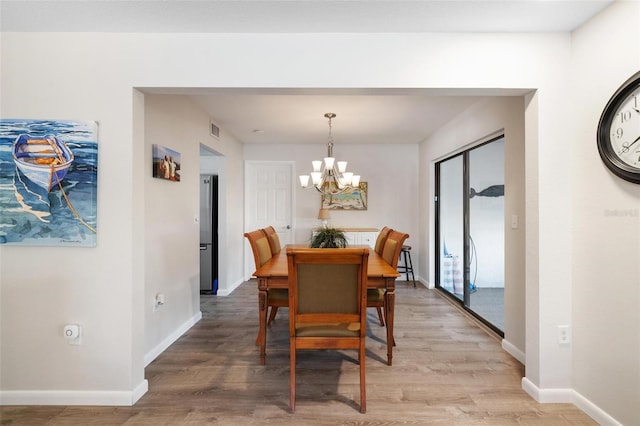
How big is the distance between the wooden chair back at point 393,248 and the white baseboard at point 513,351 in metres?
1.17

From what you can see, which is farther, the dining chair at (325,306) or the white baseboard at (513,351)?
the white baseboard at (513,351)

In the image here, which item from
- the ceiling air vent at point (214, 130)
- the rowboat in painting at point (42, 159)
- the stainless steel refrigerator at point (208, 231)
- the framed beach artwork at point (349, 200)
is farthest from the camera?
the framed beach artwork at point (349, 200)

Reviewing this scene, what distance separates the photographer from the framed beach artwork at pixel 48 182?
73.2 inches

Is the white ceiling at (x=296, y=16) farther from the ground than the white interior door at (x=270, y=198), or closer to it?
farther from the ground

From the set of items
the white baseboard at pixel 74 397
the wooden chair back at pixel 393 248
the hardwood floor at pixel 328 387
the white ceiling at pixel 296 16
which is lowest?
the hardwood floor at pixel 328 387

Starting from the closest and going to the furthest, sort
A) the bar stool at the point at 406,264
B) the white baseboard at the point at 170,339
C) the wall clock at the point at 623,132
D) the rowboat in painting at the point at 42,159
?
the wall clock at the point at 623,132, the rowboat in painting at the point at 42,159, the white baseboard at the point at 170,339, the bar stool at the point at 406,264

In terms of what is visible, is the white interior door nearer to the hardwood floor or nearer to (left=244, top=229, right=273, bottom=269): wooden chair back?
(left=244, top=229, right=273, bottom=269): wooden chair back

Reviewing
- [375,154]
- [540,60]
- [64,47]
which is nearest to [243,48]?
[64,47]

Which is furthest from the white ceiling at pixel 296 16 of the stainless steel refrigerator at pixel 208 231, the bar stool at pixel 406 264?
the bar stool at pixel 406 264

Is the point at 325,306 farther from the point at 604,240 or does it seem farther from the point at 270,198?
the point at 270,198

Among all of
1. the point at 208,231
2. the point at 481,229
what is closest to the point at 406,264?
the point at 481,229

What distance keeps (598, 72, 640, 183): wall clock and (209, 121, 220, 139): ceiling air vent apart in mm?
3558

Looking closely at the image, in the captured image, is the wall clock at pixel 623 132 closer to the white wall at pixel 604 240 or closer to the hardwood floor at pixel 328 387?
the white wall at pixel 604 240

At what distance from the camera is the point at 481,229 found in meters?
3.43
